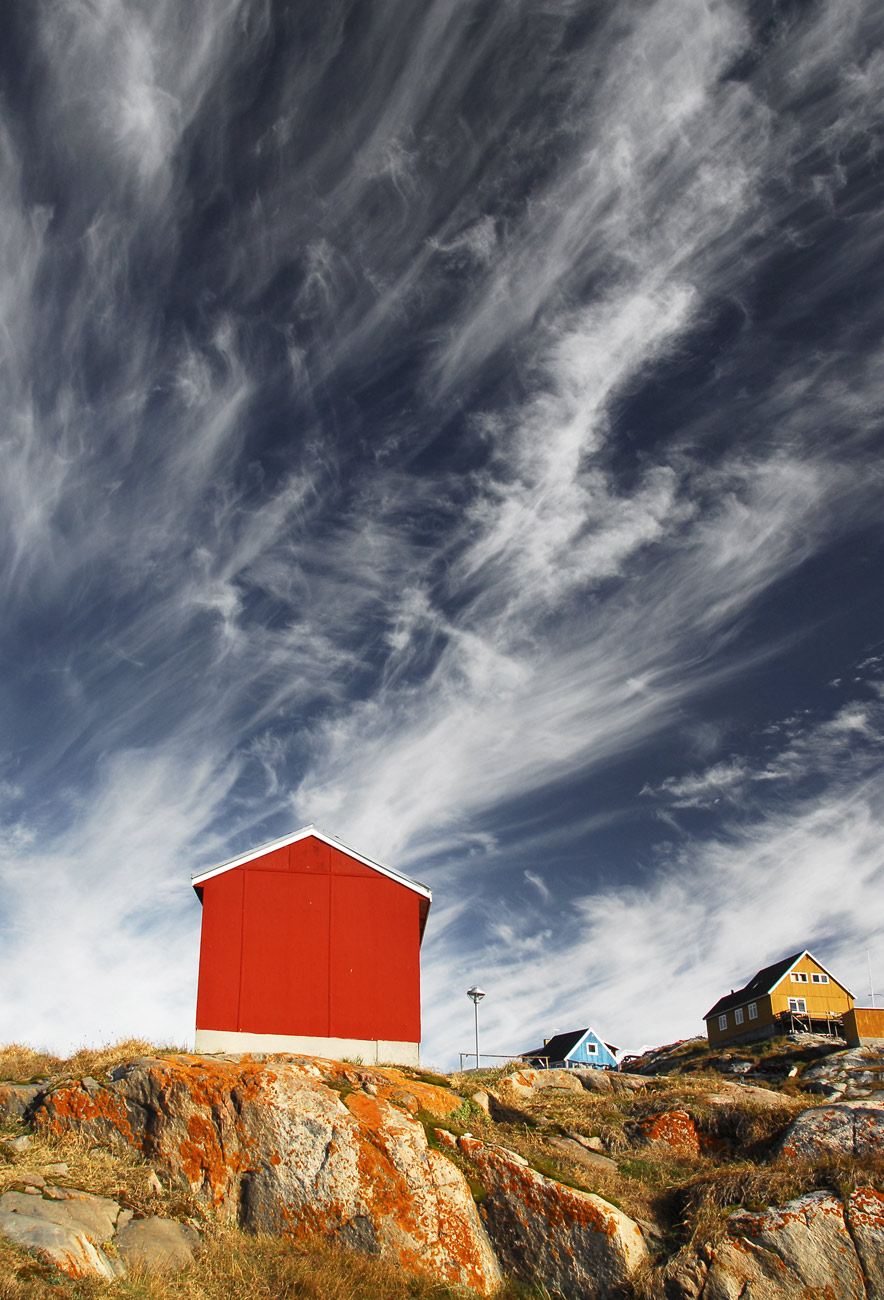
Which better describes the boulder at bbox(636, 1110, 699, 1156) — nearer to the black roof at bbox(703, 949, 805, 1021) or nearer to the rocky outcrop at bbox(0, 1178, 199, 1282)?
the rocky outcrop at bbox(0, 1178, 199, 1282)

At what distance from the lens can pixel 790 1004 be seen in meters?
55.1

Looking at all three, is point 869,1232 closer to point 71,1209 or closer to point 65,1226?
point 65,1226

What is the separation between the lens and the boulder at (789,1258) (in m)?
12.1

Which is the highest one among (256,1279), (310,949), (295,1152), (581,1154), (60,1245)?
(310,949)

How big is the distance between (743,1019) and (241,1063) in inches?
1988

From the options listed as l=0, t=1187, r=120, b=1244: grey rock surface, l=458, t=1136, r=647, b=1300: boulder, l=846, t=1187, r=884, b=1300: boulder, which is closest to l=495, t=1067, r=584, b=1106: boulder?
l=458, t=1136, r=647, b=1300: boulder

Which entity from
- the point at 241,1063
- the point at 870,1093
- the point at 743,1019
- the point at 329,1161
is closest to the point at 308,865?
the point at 241,1063

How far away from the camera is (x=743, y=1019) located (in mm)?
57969

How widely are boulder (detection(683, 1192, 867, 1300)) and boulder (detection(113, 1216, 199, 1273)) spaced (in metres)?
7.08

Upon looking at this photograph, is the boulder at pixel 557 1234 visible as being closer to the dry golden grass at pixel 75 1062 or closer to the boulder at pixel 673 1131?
the boulder at pixel 673 1131

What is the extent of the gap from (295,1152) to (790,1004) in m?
49.6

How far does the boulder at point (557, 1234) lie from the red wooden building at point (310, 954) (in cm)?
1138

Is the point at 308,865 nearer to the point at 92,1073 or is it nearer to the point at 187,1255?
the point at 92,1073

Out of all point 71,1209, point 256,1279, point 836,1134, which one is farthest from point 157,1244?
point 836,1134
